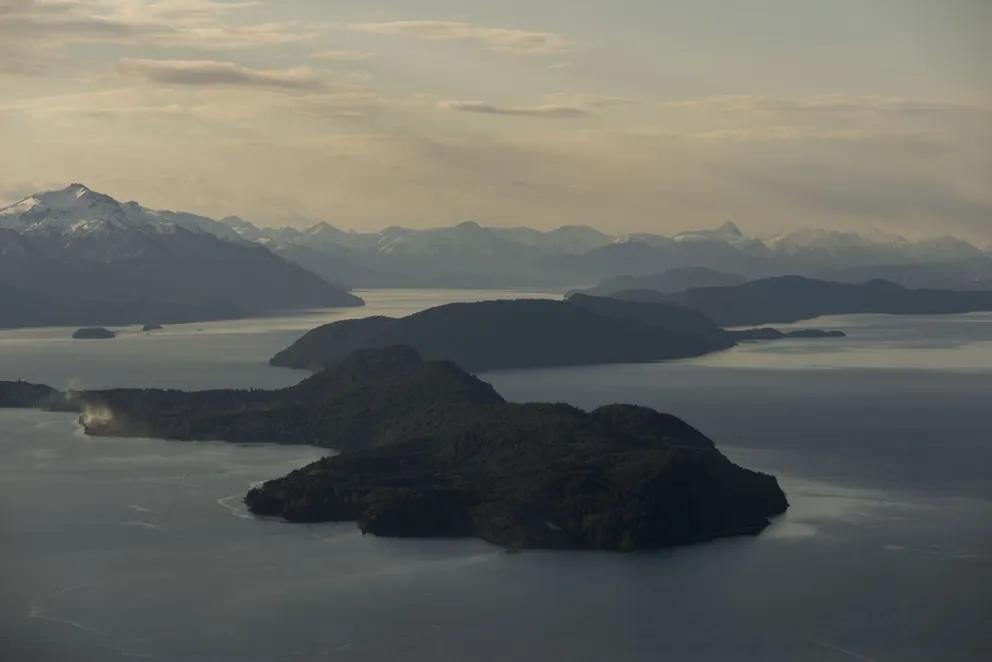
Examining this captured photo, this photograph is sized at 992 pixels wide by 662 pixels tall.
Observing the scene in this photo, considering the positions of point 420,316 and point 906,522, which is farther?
point 420,316

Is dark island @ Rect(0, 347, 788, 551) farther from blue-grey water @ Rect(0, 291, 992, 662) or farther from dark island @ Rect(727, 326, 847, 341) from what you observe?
dark island @ Rect(727, 326, 847, 341)

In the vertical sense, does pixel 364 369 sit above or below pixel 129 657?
above

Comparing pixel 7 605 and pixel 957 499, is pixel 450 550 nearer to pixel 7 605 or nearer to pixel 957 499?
pixel 7 605

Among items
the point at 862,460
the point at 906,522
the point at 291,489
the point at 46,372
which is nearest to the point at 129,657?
the point at 291,489

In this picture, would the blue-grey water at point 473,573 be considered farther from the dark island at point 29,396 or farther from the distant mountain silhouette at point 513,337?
the distant mountain silhouette at point 513,337

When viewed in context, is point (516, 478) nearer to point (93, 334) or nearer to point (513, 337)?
point (513, 337)
